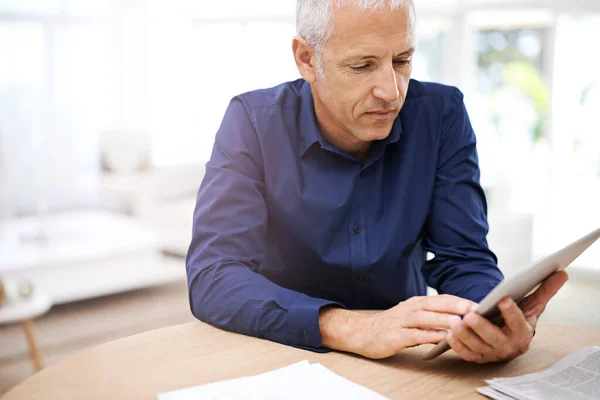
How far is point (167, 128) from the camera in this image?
5801 millimetres

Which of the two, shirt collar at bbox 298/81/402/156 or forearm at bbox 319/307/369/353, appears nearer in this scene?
forearm at bbox 319/307/369/353

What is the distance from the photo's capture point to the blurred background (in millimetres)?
3504

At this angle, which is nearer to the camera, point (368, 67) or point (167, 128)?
point (368, 67)

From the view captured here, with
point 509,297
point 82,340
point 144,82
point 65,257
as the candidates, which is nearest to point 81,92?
point 144,82

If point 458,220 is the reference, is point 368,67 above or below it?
above

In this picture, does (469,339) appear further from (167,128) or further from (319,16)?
(167,128)

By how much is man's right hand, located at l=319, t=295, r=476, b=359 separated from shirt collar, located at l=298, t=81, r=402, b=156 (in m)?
0.46

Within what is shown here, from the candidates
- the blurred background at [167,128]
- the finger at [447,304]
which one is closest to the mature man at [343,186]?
the finger at [447,304]

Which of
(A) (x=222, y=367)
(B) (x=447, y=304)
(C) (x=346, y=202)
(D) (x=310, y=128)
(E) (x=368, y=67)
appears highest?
(E) (x=368, y=67)

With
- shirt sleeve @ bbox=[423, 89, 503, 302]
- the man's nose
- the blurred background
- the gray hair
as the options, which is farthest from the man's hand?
the blurred background

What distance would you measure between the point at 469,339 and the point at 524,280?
0.43 ft

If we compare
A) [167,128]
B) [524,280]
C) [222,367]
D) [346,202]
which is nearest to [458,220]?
[346,202]

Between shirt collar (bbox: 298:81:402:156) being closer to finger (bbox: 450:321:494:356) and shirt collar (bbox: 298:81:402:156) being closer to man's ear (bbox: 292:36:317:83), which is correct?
man's ear (bbox: 292:36:317:83)

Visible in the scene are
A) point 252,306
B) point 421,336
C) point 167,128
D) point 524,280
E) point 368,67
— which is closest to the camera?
point 524,280
